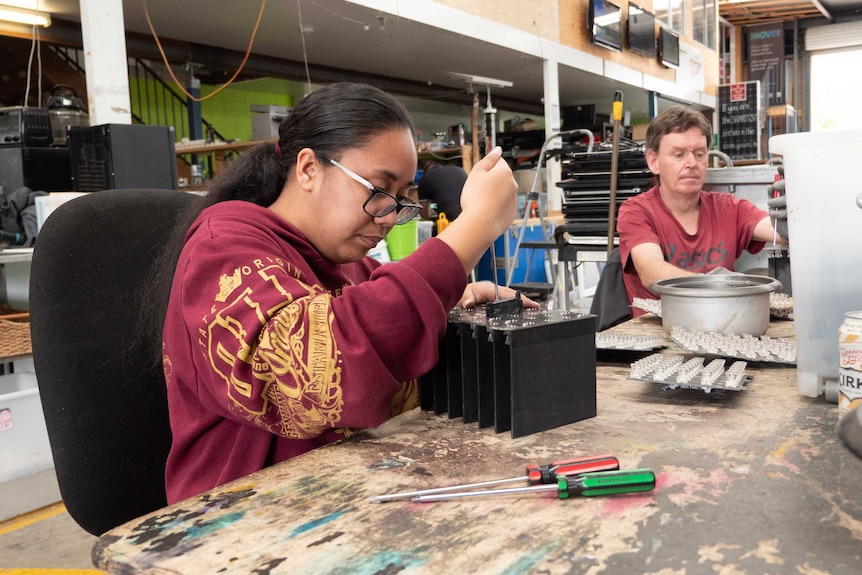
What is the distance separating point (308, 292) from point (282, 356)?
0.29ft

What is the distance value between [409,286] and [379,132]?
1.05 ft

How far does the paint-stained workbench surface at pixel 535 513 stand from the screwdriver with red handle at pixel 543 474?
0.01 meters

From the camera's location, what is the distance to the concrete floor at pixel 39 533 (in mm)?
2154

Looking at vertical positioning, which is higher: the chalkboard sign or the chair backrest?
the chalkboard sign

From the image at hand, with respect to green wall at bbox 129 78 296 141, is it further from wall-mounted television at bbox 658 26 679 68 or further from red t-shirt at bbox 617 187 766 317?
red t-shirt at bbox 617 187 766 317

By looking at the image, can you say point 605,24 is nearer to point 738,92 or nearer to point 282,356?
point 738,92

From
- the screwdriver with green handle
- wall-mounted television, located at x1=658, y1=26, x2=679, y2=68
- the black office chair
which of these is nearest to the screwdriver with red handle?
the screwdriver with green handle

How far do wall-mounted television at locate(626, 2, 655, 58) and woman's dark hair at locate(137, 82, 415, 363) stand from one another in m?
8.51

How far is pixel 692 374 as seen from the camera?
968 millimetres

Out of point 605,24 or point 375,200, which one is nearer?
point 375,200

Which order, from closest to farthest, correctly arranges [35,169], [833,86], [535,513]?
[535,513] → [35,169] → [833,86]

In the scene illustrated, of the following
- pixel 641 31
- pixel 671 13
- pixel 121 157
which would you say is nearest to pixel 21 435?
pixel 121 157

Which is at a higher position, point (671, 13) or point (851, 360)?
point (671, 13)

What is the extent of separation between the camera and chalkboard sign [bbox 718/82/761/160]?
33.8 ft
